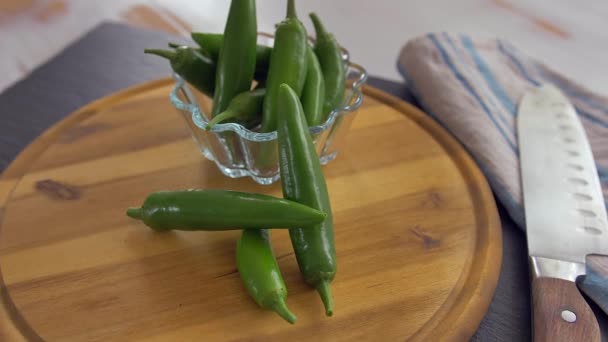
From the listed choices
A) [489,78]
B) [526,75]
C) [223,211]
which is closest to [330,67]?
[223,211]

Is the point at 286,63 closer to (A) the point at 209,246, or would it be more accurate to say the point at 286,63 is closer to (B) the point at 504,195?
(A) the point at 209,246

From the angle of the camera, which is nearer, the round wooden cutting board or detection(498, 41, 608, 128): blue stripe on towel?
the round wooden cutting board

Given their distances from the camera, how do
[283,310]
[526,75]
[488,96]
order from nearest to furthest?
[283,310] < [488,96] < [526,75]

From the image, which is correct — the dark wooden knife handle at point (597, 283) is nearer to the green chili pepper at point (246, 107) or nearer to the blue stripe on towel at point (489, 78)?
the blue stripe on towel at point (489, 78)

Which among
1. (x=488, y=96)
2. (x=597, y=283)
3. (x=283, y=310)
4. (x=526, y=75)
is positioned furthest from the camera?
(x=526, y=75)

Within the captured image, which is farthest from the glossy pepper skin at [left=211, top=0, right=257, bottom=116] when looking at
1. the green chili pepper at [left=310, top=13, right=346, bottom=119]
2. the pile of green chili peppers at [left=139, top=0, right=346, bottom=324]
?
the green chili pepper at [left=310, top=13, right=346, bottom=119]

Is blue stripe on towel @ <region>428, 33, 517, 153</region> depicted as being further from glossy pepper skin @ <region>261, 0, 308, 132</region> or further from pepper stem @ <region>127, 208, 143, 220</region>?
pepper stem @ <region>127, 208, 143, 220</region>
